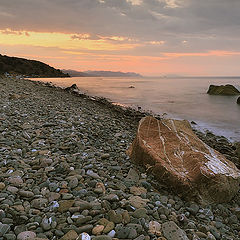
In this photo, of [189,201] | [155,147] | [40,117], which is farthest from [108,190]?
[40,117]

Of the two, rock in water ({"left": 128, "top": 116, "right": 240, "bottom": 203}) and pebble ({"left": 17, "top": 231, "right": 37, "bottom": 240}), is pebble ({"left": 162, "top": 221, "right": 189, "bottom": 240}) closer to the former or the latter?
rock in water ({"left": 128, "top": 116, "right": 240, "bottom": 203})

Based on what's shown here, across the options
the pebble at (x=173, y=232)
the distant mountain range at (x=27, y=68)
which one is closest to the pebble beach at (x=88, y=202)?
the pebble at (x=173, y=232)

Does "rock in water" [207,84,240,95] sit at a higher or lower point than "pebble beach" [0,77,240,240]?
higher

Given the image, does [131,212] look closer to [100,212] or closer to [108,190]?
[100,212]

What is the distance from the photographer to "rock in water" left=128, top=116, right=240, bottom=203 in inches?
167

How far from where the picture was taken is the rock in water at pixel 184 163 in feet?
13.9

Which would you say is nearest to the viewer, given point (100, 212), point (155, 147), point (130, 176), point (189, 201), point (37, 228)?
point (37, 228)

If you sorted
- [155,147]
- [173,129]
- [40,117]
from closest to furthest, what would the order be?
[155,147] → [173,129] → [40,117]

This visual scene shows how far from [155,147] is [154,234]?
2.74 meters

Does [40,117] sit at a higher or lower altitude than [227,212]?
higher

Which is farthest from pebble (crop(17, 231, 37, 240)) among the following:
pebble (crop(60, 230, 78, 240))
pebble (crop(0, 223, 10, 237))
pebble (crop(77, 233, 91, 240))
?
pebble (crop(77, 233, 91, 240))

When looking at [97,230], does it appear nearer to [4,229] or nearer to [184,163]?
[4,229]

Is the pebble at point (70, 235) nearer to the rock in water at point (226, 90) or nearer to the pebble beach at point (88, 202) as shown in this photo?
the pebble beach at point (88, 202)

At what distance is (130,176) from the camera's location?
4.73m
